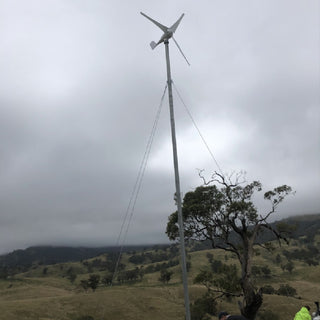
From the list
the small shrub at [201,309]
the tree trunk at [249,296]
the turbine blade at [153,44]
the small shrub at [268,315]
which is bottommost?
the small shrub at [268,315]

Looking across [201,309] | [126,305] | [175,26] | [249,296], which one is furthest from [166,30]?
[126,305]

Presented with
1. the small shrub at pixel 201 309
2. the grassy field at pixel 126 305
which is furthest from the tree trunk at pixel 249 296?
the grassy field at pixel 126 305

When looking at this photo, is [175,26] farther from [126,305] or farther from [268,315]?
[126,305]

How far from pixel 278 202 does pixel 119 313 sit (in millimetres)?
36206

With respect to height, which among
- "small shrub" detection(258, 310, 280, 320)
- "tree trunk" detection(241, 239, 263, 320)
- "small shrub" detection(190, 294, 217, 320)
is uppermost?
"tree trunk" detection(241, 239, 263, 320)

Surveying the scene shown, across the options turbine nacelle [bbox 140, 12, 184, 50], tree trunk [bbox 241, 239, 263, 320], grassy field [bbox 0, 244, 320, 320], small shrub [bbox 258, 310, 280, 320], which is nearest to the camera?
turbine nacelle [bbox 140, 12, 184, 50]

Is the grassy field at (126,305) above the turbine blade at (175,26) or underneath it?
underneath

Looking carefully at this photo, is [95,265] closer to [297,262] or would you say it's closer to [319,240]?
[297,262]

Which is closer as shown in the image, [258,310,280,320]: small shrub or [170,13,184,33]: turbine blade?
[170,13,184,33]: turbine blade

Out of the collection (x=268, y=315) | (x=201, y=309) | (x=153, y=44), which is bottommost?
(x=268, y=315)

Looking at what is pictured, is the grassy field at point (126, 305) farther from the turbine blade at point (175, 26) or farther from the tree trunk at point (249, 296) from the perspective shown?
the turbine blade at point (175, 26)

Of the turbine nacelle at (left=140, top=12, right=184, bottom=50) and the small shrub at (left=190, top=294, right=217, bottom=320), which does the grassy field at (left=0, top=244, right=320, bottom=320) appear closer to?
the small shrub at (left=190, top=294, right=217, bottom=320)

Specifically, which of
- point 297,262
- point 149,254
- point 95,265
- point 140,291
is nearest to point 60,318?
point 140,291

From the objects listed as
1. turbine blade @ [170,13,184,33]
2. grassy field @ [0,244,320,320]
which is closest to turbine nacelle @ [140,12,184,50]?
turbine blade @ [170,13,184,33]
